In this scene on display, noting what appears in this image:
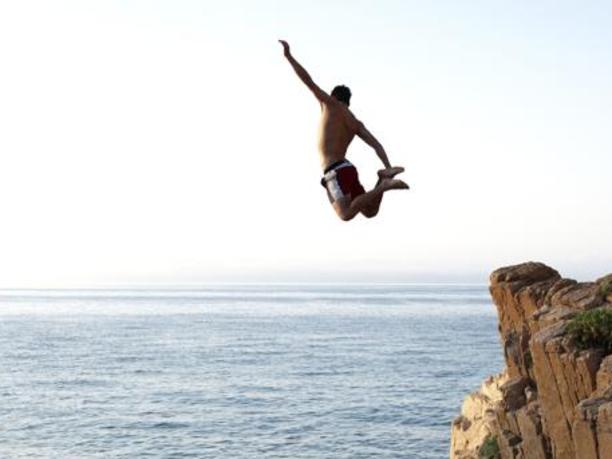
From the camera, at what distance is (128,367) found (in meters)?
104

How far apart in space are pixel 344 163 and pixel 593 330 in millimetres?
10963

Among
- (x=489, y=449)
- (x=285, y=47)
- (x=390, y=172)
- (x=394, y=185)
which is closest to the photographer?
(x=285, y=47)

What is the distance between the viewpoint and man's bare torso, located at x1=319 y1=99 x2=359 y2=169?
1449 cm

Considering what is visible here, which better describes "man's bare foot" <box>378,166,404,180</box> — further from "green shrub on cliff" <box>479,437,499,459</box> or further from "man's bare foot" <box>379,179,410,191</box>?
"green shrub on cliff" <box>479,437,499,459</box>

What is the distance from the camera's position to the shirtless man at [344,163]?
47.7 ft

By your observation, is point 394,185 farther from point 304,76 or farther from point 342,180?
point 304,76

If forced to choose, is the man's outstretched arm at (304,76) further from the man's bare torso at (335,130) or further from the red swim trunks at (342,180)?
the red swim trunks at (342,180)

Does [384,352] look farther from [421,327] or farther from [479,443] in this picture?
[479,443]

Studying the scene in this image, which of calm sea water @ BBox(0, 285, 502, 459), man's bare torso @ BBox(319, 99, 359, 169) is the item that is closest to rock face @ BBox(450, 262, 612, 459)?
man's bare torso @ BBox(319, 99, 359, 169)

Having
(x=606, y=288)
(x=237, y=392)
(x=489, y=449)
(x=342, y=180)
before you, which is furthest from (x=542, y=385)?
(x=237, y=392)

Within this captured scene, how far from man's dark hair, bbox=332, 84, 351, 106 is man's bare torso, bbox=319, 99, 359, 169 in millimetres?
141

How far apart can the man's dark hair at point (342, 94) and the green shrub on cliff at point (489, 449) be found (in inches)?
703

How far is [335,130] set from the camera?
14594 mm

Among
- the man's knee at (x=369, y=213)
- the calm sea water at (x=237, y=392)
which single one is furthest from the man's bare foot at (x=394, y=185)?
the calm sea water at (x=237, y=392)
